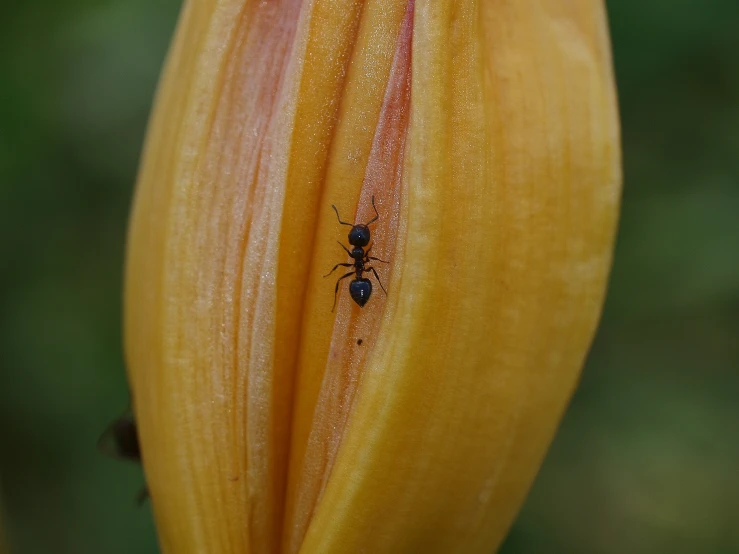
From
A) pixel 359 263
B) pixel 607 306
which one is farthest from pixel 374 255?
pixel 607 306

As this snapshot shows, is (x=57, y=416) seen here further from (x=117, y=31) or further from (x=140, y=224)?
(x=140, y=224)

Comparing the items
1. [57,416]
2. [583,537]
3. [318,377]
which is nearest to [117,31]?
[57,416]

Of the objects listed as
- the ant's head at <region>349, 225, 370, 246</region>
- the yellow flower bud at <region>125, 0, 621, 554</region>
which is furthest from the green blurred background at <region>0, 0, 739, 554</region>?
the ant's head at <region>349, 225, 370, 246</region>

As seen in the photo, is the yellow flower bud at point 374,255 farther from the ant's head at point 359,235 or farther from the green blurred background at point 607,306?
the green blurred background at point 607,306

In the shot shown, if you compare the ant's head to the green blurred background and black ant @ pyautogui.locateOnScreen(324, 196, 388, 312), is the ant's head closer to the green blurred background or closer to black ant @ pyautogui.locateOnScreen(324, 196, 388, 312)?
black ant @ pyautogui.locateOnScreen(324, 196, 388, 312)

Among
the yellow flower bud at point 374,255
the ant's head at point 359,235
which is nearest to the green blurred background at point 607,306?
the yellow flower bud at point 374,255

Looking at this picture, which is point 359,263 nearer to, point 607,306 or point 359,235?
point 359,235
